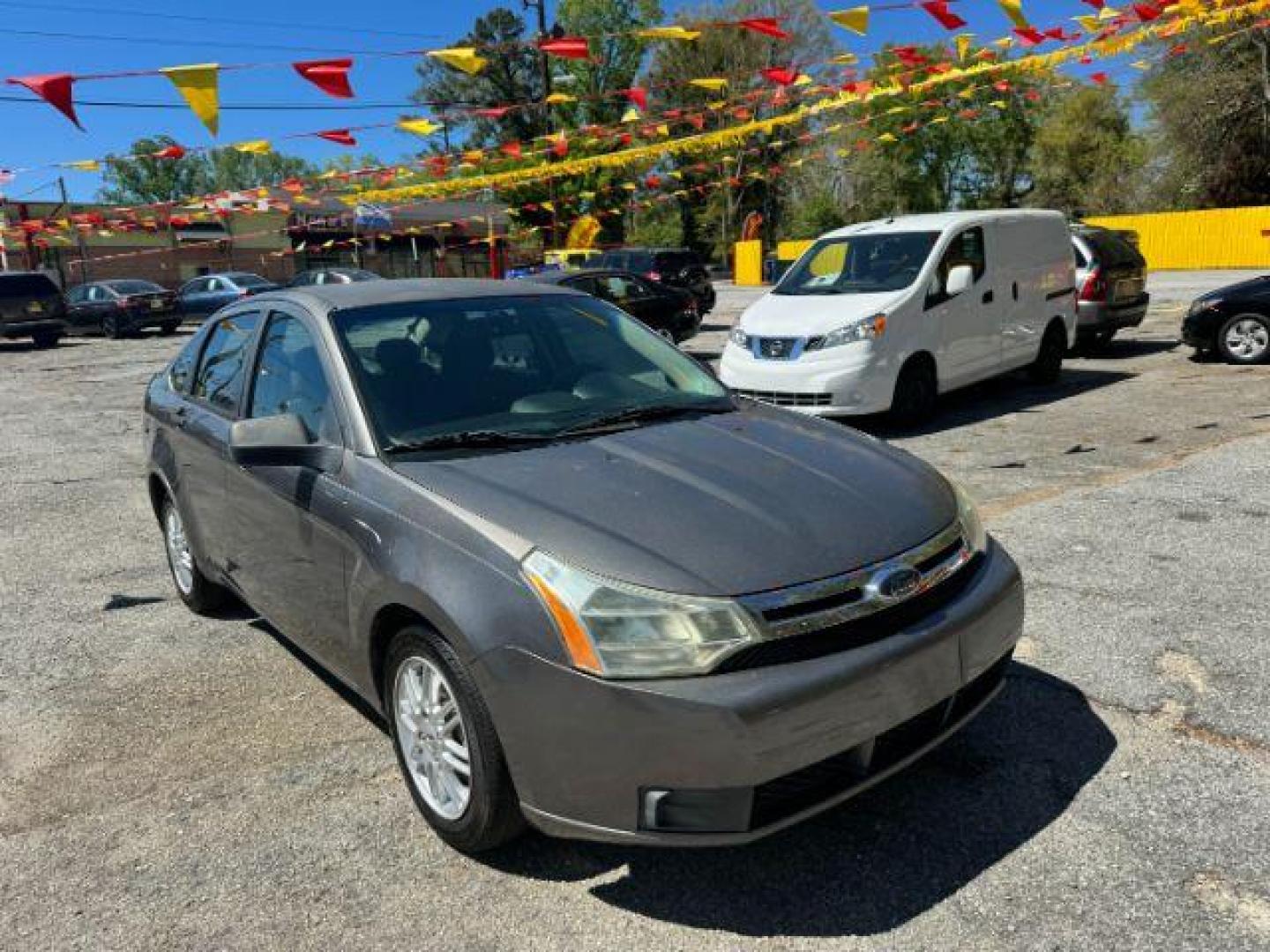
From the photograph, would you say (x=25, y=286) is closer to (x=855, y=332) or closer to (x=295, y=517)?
(x=855, y=332)

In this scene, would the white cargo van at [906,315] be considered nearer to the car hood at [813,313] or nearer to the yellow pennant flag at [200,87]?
the car hood at [813,313]

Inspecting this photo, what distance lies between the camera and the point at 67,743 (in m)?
3.55

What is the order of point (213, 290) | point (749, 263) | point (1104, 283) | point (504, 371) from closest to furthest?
point (504, 371) → point (1104, 283) → point (213, 290) → point (749, 263)

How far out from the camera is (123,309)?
80.3ft

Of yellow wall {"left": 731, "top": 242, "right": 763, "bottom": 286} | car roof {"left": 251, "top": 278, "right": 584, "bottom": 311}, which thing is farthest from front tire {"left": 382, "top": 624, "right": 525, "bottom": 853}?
yellow wall {"left": 731, "top": 242, "right": 763, "bottom": 286}

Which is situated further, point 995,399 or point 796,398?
point 995,399

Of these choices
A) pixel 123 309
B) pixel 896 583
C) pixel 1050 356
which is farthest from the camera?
pixel 123 309

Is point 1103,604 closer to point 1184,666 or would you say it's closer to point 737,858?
point 1184,666

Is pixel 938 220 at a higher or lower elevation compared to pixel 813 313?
higher

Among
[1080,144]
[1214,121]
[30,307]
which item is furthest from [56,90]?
[1080,144]

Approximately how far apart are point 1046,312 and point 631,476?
336 inches

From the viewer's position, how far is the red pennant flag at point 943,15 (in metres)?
9.73

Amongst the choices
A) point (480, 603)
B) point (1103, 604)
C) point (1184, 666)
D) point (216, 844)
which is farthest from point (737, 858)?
point (1103, 604)

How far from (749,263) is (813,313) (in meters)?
32.7
